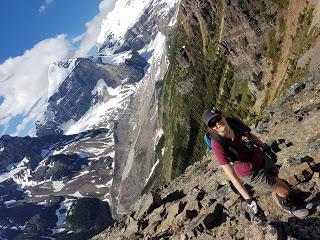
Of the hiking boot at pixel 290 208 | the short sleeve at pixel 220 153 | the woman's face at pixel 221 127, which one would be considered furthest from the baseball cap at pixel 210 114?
the hiking boot at pixel 290 208

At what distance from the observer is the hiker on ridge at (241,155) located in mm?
17656

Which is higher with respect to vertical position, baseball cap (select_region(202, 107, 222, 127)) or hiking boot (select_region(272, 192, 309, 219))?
baseball cap (select_region(202, 107, 222, 127))

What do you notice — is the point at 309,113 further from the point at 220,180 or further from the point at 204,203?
the point at 204,203

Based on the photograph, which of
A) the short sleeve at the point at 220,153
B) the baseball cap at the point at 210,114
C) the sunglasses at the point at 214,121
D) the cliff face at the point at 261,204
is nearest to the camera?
the baseball cap at the point at 210,114

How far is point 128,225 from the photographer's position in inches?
1480

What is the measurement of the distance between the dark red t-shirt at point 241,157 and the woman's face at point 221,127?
1.60 ft

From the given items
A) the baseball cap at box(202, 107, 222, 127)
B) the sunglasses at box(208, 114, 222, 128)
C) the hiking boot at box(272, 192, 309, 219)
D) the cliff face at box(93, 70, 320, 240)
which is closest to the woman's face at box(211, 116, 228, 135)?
the sunglasses at box(208, 114, 222, 128)

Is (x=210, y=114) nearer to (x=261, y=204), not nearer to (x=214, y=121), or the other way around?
(x=214, y=121)

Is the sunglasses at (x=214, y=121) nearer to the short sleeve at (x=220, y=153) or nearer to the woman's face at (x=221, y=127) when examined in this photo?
the woman's face at (x=221, y=127)

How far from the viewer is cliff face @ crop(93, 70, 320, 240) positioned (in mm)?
20031

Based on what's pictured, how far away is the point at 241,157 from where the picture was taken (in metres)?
18.5

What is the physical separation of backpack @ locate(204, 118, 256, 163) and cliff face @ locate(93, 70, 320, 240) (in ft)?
10.2

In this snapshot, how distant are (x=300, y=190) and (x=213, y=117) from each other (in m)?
8.18

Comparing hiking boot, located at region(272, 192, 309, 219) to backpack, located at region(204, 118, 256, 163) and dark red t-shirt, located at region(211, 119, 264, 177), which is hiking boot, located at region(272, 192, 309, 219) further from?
backpack, located at region(204, 118, 256, 163)
